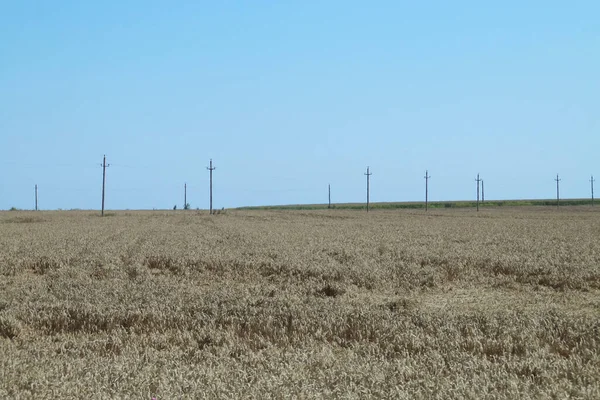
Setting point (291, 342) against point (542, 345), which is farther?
point (291, 342)

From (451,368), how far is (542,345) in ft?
6.03

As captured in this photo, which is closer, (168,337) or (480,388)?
(480,388)

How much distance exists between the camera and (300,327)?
28.7ft

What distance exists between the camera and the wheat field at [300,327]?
602cm

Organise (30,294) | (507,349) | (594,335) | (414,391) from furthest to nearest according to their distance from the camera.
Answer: (30,294), (594,335), (507,349), (414,391)

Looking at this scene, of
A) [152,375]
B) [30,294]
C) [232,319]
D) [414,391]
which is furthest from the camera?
[30,294]

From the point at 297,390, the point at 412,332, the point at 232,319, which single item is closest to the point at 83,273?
the point at 232,319

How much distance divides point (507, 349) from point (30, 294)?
27.9 feet

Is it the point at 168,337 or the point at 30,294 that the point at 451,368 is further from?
the point at 30,294

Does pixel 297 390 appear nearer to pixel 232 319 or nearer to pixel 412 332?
pixel 412 332

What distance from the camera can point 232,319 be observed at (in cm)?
943

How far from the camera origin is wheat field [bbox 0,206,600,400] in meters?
6.02

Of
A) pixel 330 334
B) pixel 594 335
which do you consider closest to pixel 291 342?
pixel 330 334

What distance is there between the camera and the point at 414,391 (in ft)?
18.9
